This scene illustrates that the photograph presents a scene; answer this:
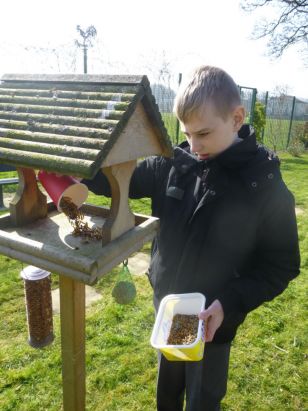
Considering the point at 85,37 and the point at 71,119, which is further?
the point at 85,37

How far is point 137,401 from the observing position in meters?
2.36

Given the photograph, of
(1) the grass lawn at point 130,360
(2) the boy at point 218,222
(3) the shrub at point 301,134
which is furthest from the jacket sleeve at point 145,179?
(3) the shrub at point 301,134

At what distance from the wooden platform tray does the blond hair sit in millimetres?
483

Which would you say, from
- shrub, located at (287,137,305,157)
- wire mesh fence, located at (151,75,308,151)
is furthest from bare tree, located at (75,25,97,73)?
shrub, located at (287,137,305,157)

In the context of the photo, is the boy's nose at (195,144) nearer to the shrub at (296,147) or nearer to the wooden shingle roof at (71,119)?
the wooden shingle roof at (71,119)

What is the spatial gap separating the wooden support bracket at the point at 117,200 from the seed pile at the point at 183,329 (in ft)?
1.52

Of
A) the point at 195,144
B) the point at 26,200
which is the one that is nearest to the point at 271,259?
the point at 195,144

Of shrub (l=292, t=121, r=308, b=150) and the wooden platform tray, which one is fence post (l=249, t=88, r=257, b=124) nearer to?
shrub (l=292, t=121, r=308, b=150)

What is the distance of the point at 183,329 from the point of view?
1.48 m

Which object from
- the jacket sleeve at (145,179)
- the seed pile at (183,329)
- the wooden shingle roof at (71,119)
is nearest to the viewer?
the wooden shingle roof at (71,119)

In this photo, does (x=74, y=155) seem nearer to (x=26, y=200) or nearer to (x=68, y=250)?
(x=68, y=250)

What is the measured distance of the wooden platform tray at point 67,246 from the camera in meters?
1.15

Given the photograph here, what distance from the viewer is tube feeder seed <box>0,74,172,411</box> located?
3.68ft

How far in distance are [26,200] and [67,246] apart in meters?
0.32
